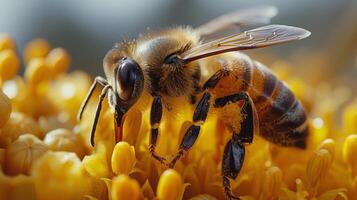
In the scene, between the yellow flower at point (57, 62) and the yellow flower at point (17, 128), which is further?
the yellow flower at point (57, 62)

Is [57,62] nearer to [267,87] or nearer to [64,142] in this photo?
[64,142]

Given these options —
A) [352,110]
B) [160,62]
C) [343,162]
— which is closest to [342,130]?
[352,110]

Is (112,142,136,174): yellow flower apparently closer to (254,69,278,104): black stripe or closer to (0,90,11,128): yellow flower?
(0,90,11,128): yellow flower

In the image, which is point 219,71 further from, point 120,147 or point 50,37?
point 50,37

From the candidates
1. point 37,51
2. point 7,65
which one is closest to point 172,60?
point 7,65

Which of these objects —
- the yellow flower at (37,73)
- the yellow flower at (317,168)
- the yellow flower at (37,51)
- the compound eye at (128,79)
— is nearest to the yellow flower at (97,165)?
the compound eye at (128,79)

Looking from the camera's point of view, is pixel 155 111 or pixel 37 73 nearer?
pixel 155 111

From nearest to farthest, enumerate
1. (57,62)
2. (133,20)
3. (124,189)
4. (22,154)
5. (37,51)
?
(124,189)
(22,154)
(57,62)
(37,51)
(133,20)

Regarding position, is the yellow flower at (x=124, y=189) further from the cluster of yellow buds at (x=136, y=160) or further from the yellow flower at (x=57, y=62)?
the yellow flower at (x=57, y=62)
